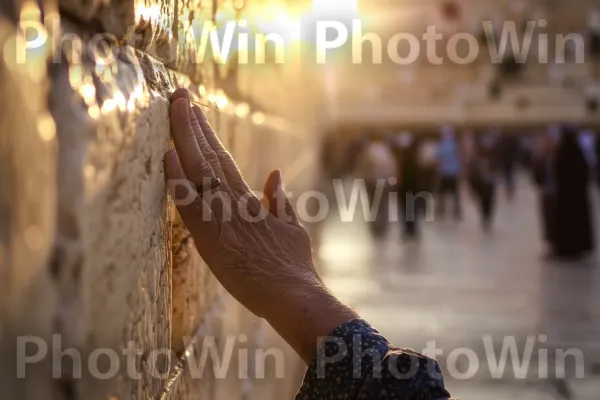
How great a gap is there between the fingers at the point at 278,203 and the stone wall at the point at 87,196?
168 mm

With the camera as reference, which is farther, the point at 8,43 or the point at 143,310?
the point at 143,310

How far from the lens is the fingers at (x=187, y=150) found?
135 centimetres

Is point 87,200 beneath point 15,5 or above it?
beneath

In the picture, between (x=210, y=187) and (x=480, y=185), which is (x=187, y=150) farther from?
(x=480, y=185)

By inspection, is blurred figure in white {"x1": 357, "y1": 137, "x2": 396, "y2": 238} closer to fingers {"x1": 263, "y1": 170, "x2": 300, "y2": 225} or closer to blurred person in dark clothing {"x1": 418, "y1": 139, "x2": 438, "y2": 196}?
blurred person in dark clothing {"x1": 418, "y1": 139, "x2": 438, "y2": 196}

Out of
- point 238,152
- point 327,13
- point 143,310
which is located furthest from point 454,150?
point 143,310

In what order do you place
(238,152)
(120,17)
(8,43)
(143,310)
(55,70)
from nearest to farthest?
(8,43), (55,70), (120,17), (143,310), (238,152)

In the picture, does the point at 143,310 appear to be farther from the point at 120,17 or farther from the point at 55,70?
the point at 55,70

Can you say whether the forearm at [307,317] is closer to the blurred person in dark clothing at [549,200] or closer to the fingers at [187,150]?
the fingers at [187,150]

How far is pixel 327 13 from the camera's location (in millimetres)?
7758

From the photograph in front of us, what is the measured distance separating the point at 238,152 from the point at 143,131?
129cm

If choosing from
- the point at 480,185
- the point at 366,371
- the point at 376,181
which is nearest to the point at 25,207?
the point at 366,371

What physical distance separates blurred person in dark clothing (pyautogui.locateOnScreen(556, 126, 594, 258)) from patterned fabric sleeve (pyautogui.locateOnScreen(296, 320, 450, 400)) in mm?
10633

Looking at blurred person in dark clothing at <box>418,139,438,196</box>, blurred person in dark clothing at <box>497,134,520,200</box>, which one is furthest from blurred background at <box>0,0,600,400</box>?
blurred person in dark clothing at <box>497,134,520,200</box>
